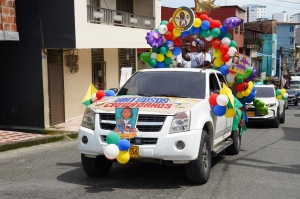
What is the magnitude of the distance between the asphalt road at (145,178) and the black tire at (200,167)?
0.42 ft

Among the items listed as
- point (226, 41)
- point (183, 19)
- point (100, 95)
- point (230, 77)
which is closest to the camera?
point (100, 95)

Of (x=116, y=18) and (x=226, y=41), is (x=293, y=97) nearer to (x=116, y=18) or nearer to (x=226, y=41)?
(x=116, y=18)

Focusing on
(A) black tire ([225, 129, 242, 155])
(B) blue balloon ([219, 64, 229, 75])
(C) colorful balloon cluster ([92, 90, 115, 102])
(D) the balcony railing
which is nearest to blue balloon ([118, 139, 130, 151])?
(C) colorful balloon cluster ([92, 90, 115, 102])

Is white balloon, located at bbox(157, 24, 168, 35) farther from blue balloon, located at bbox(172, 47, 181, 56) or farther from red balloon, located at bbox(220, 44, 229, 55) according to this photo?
red balloon, located at bbox(220, 44, 229, 55)

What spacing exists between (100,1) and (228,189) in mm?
13799

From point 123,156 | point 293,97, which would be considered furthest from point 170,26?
point 293,97

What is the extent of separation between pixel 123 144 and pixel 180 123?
2.88 ft

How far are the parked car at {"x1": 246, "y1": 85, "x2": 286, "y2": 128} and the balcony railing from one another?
6.54 meters

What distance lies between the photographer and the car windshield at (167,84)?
7250mm

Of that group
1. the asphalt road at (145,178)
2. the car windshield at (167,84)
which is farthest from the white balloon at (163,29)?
the asphalt road at (145,178)

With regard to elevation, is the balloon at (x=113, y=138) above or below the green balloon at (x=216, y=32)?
below

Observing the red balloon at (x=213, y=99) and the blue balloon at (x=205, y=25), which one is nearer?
the red balloon at (x=213, y=99)

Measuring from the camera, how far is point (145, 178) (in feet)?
23.1

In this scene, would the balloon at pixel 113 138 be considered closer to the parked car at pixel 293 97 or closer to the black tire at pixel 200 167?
the black tire at pixel 200 167
